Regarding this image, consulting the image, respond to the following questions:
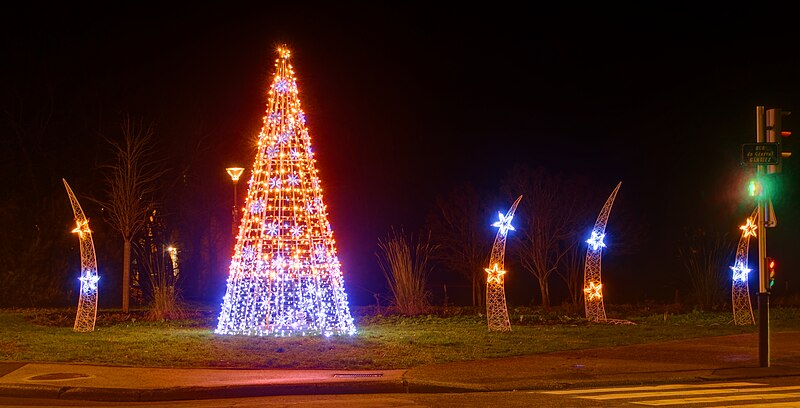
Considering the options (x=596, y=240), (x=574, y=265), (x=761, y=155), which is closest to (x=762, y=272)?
(x=761, y=155)

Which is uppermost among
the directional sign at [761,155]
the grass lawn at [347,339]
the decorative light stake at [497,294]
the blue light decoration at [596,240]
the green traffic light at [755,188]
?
the directional sign at [761,155]

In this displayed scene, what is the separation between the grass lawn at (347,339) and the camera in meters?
15.7

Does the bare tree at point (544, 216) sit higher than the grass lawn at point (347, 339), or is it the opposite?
the bare tree at point (544, 216)

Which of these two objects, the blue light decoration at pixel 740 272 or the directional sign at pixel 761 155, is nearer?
the directional sign at pixel 761 155

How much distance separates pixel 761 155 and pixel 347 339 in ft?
26.9

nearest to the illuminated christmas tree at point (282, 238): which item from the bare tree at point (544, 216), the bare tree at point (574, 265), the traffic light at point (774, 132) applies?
the traffic light at point (774, 132)

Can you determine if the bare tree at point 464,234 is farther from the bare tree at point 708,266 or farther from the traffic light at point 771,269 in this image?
the traffic light at point 771,269

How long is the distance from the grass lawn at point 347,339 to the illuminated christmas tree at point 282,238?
3.12 feet

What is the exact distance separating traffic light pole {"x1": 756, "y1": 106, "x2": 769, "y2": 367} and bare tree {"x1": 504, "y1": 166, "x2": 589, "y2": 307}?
55.6 ft

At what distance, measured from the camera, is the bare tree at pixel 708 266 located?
29281mm

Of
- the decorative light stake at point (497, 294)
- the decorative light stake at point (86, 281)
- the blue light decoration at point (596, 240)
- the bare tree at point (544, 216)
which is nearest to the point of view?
the decorative light stake at point (497, 294)

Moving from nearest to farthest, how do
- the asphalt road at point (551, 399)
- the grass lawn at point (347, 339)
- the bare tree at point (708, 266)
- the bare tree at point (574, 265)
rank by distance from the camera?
1. the asphalt road at point (551, 399)
2. the grass lawn at point (347, 339)
3. the bare tree at point (708, 266)
4. the bare tree at point (574, 265)

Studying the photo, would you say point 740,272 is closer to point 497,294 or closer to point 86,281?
point 497,294

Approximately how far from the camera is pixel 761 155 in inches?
588
